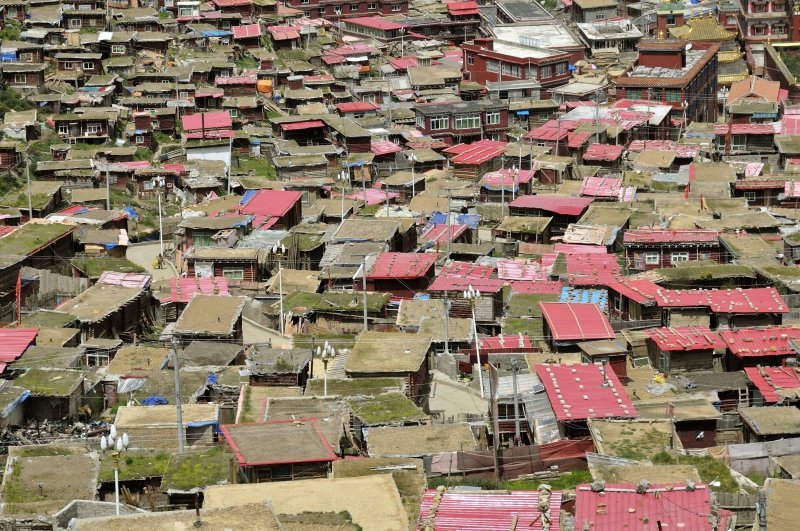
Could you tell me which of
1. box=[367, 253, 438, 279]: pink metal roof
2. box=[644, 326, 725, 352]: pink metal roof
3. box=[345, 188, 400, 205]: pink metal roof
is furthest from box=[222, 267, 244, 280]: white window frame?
box=[644, 326, 725, 352]: pink metal roof

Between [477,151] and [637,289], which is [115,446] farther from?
[477,151]

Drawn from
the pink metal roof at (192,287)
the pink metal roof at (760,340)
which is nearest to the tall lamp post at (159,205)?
the pink metal roof at (192,287)

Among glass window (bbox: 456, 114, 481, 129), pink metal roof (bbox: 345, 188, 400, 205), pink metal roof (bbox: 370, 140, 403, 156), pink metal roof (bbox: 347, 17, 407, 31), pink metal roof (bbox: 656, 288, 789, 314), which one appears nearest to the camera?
→ pink metal roof (bbox: 656, 288, 789, 314)

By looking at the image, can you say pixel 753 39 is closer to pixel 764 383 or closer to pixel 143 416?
pixel 764 383

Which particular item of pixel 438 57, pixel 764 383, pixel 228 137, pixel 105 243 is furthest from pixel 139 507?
pixel 438 57

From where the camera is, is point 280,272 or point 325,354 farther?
point 280,272

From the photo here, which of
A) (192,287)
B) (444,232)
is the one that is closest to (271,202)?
(444,232)

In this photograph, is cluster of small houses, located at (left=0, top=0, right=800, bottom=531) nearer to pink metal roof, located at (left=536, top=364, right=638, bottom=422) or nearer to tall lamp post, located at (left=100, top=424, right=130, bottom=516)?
pink metal roof, located at (left=536, top=364, right=638, bottom=422)

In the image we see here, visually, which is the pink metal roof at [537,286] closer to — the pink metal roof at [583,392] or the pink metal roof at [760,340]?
the pink metal roof at [760,340]
